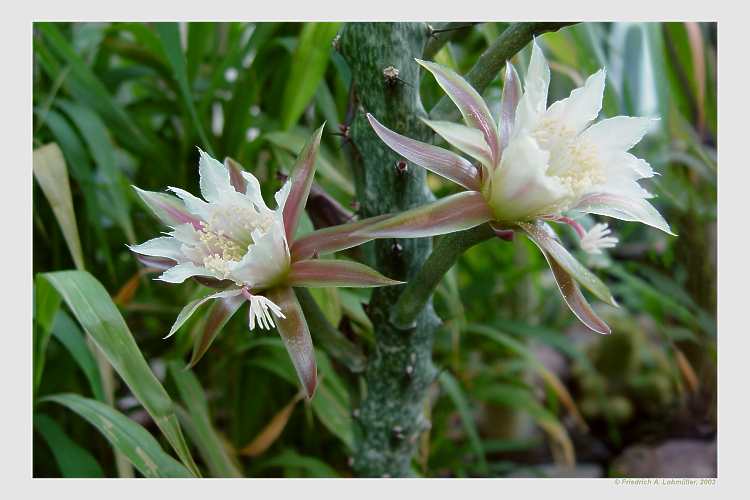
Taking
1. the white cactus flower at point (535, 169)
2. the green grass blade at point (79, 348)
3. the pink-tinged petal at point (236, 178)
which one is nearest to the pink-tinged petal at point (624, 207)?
the white cactus flower at point (535, 169)

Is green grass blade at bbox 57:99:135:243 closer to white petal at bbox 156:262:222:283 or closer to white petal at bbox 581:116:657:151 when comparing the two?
white petal at bbox 156:262:222:283

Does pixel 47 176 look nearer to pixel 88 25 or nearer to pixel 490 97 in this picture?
pixel 88 25

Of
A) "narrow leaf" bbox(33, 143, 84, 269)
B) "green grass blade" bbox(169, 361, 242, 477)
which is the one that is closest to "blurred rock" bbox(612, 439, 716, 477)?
"green grass blade" bbox(169, 361, 242, 477)

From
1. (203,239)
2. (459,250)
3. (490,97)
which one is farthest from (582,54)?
(203,239)

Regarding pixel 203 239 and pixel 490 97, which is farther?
pixel 490 97

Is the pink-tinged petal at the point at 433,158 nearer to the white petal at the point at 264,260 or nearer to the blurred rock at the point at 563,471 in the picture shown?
the white petal at the point at 264,260
